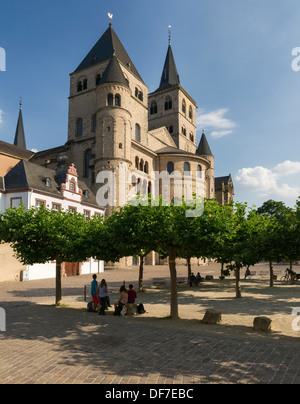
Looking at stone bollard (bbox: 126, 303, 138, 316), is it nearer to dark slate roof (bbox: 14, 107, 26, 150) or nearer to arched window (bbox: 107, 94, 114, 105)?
arched window (bbox: 107, 94, 114, 105)

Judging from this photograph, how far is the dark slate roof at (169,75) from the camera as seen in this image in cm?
7369

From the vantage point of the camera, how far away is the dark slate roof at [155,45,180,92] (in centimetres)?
7369

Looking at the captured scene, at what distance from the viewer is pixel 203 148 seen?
3029 inches

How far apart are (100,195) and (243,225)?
29.8 metres

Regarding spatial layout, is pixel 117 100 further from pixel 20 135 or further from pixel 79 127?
pixel 20 135

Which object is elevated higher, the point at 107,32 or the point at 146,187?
the point at 107,32

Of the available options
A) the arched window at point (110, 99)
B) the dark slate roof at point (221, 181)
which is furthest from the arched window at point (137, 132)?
the dark slate roof at point (221, 181)

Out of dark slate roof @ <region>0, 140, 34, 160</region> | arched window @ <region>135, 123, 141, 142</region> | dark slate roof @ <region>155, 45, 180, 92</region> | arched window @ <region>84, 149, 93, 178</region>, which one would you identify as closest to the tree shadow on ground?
arched window @ <region>84, 149, 93, 178</region>

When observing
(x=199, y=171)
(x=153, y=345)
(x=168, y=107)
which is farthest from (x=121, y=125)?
(x=153, y=345)

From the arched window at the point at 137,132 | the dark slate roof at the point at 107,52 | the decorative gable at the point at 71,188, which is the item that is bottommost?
the decorative gable at the point at 71,188

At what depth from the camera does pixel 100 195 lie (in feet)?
142

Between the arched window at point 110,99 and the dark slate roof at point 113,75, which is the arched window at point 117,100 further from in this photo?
the dark slate roof at point 113,75
